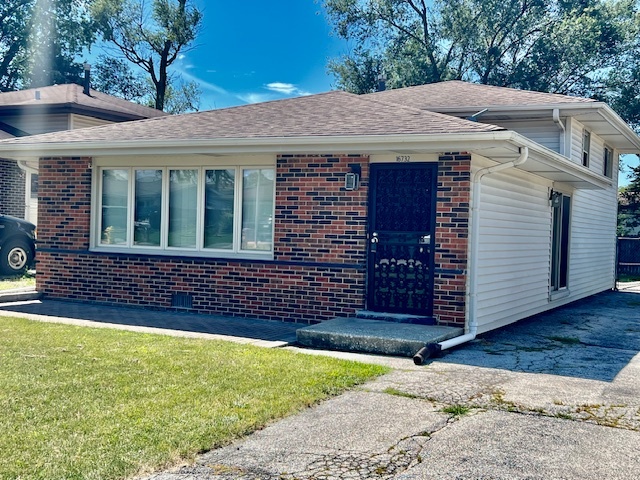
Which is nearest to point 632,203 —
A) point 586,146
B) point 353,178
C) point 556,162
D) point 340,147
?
point 586,146

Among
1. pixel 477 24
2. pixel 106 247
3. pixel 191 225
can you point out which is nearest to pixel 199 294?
pixel 191 225

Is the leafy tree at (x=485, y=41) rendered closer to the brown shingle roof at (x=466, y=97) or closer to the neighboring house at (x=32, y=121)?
the brown shingle roof at (x=466, y=97)

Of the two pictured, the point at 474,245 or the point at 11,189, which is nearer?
the point at 474,245

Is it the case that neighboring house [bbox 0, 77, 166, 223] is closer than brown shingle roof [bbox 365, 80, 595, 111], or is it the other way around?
brown shingle roof [bbox 365, 80, 595, 111]

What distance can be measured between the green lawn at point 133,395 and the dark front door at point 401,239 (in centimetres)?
237

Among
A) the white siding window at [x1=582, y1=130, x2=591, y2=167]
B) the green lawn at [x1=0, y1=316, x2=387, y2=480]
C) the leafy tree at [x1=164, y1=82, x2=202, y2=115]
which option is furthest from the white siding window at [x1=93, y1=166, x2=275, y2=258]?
the leafy tree at [x1=164, y1=82, x2=202, y2=115]

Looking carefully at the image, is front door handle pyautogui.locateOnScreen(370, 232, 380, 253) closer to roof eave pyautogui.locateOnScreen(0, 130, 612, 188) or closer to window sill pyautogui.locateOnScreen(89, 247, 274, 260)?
roof eave pyautogui.locateOnScreen(0, 130, 612, 188)

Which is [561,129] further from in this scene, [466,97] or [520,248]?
[520,248]

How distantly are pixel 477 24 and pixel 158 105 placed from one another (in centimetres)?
1480

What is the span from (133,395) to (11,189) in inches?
601

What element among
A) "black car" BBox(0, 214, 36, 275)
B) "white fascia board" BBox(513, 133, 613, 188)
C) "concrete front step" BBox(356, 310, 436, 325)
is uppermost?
"white fascia board" BBox(513, 133, 613, 188)

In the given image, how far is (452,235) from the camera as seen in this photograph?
878 cm

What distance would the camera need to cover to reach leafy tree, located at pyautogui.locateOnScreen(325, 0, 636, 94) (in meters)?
27.0

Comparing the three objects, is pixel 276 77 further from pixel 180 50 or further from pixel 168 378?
pixel 168 378
